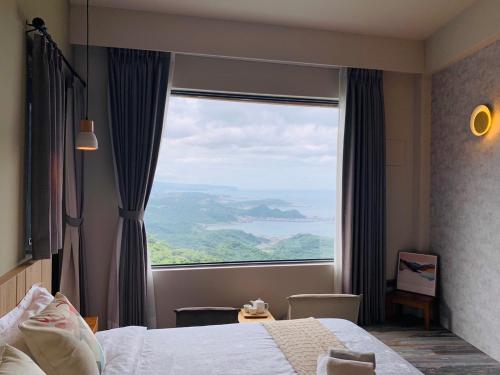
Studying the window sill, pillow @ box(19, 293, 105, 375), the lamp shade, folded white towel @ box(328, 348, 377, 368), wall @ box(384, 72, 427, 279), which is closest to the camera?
pillow @ box(19, 293, 105, 375)

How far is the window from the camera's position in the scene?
141 inches

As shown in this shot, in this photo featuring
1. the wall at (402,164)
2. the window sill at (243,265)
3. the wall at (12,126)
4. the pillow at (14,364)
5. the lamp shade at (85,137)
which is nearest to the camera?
the pillow at (14,364)

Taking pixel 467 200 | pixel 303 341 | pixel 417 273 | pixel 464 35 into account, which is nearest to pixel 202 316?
pixel 303 341

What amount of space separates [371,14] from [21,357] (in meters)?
3.48

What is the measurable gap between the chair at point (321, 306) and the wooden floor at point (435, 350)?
698 millimetres

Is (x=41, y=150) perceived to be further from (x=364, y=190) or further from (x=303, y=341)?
(x=364, y=190)

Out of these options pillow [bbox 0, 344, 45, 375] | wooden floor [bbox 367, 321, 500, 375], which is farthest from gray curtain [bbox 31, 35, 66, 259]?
wooden floor [bbox 367, 321, 500, 375]

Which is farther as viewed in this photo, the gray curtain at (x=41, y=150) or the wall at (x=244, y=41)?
the wall at (x=244, y=41)

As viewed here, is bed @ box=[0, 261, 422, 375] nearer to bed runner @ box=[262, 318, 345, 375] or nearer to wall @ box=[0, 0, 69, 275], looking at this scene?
bed runner @ box=[262, 318, 345, 375]

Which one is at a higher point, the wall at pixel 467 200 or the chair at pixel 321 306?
the wall at pixel 467 200

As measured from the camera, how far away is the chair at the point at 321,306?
278cm

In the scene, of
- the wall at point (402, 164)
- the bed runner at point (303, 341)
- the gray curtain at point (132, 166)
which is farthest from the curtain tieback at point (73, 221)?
the wall at point (402, 164)

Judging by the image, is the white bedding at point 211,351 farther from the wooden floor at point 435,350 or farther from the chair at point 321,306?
the wooden floor at point 435,350

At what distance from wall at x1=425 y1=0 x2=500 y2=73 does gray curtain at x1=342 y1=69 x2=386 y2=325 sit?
548 mm
